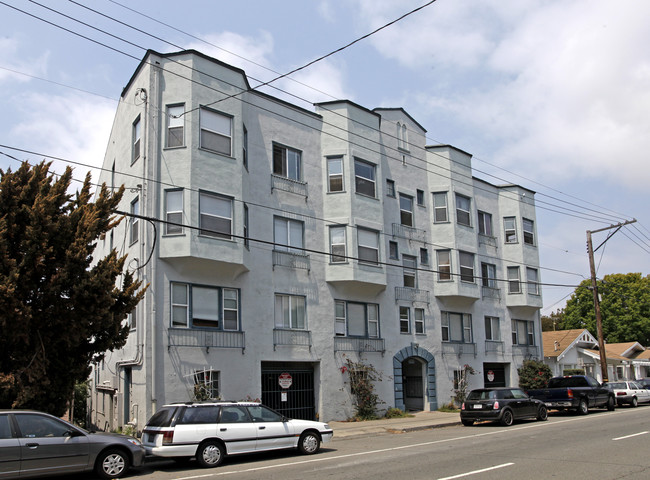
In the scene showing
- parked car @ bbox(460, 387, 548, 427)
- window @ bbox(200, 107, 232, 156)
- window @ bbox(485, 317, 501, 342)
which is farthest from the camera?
window @ bbox(485, 317, 501, 342)

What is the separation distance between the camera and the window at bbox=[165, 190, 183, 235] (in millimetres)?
19609

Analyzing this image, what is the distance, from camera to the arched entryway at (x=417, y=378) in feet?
89.7

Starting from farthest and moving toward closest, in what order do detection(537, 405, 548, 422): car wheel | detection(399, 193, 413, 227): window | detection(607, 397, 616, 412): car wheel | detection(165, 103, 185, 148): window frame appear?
detection(399, 193, 413, 227): window → detection(607, 397, 616, 412): car wheel → detection(537, 405, 548, 422): car wheel → detection(165, 103, 185, 148): window frame

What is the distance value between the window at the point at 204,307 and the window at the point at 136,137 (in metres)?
5.03

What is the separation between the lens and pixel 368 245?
2566 centimetres

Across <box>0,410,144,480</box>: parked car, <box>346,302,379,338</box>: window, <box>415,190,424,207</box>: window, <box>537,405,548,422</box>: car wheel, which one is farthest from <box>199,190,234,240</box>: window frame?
<box>537,405,548,422</box>: car wheel

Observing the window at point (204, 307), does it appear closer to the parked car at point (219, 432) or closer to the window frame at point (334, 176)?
the parked car at point (219, 432)

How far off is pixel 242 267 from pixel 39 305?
805 cm

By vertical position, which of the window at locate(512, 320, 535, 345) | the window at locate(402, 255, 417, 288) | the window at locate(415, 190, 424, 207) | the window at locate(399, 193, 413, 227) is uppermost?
the window at locate(415, 190, 424, 207)

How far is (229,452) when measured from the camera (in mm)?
13562

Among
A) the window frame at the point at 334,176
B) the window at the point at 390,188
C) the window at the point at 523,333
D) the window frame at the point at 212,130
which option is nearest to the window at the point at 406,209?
the window at the point at 390,188

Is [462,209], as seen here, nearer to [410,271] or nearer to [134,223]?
[410,271]

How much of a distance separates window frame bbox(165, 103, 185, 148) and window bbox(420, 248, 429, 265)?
1359cm

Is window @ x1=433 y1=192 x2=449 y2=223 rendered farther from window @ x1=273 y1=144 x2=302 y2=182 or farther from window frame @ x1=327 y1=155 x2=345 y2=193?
window @ x1=273 y1=144 x2=302 y2=182
